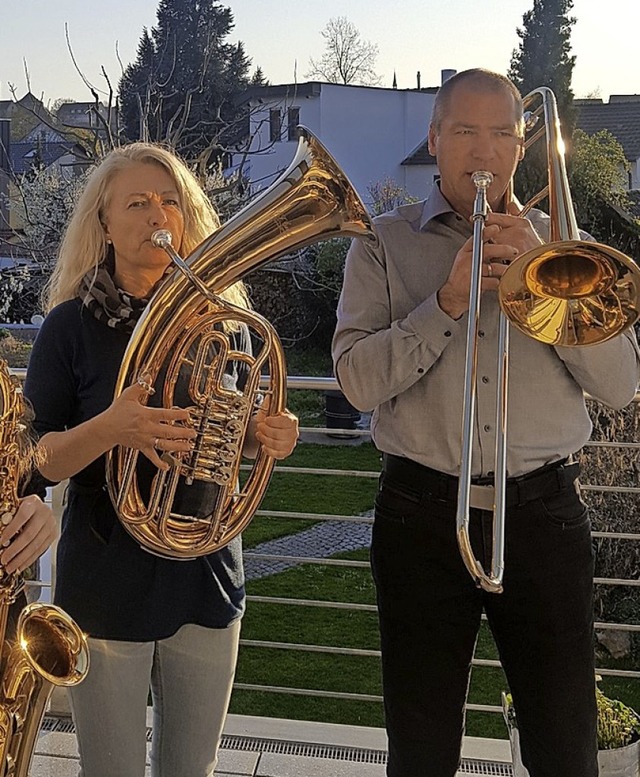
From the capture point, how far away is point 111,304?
156 centimetres

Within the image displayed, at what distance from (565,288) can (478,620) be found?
23.9 inches

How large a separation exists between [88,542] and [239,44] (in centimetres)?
1729

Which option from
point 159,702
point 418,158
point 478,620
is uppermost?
point 418,158

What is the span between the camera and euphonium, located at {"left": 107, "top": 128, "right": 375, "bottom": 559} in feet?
4.86

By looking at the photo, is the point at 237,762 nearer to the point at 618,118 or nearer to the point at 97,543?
the point at 97,543

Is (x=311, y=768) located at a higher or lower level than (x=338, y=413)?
higher

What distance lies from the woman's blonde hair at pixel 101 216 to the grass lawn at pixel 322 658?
3.30 ft

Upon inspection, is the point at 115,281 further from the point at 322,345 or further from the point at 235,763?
the point at 322,345

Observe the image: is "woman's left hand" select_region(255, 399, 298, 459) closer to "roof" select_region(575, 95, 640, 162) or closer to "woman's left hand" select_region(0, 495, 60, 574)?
"woman's left hand" select_region(0, 495, 60, 574)

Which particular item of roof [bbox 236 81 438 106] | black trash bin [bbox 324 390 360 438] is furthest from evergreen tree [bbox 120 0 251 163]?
black trash bin [bbox 324 390 360 438]

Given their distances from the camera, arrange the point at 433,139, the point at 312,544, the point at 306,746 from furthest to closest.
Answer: the point at 312,544
the point at 306,746
the point at 433,139

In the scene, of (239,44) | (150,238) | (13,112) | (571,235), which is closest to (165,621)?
(150,238)

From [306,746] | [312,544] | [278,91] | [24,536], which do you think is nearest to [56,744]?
[306,746]

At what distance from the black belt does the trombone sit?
72 millimetres
